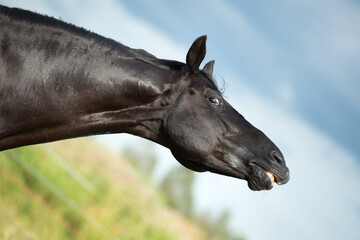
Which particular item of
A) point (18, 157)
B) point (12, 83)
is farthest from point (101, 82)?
point (18, 157)

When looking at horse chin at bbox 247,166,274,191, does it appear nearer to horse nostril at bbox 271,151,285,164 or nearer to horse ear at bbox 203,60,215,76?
horse nostril at bbox 271,151,285,164

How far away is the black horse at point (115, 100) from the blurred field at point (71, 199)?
4.80m

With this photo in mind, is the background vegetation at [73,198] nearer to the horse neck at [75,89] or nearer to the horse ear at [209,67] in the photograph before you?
the horse neck at [75,89]

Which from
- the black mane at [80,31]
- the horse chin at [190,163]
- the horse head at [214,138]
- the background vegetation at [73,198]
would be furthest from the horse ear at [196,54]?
the background vegetation at [73,198]

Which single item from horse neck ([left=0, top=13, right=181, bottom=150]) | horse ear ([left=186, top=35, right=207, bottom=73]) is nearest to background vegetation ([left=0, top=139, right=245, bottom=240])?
horse neck ([left=0, top=13, right=181, bottom=150])

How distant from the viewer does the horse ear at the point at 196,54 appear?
4145 mm

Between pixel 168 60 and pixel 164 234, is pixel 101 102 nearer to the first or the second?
pixel 168 60

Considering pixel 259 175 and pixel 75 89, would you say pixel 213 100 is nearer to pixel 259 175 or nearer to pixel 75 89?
pixel 259 175

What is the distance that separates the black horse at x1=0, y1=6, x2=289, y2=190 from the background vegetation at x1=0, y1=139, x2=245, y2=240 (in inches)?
185

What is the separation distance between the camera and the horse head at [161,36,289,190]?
4172 millimetres

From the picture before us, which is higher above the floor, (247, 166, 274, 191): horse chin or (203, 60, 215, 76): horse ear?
(203, 60, 215, 76): horse ear

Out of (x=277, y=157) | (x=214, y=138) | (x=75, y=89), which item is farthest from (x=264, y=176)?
(x=75, y=89)

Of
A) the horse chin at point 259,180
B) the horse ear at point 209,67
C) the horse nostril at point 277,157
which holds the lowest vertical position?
the horse chin at point 259,180

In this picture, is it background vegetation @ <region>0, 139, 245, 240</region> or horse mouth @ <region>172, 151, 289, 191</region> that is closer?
horse mouth @ <region>172, 151, 289, 191</region>
